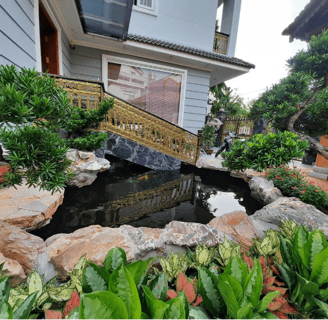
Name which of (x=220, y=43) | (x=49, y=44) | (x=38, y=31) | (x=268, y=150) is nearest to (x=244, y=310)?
(x=268, y=150)

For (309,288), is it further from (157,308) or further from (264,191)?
(264,191)

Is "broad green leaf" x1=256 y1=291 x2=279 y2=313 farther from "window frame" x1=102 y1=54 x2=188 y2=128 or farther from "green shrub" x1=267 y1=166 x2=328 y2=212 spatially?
"window frame" x1=102 y1=54 x2=188 y2=128

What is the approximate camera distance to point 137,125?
5785 mm

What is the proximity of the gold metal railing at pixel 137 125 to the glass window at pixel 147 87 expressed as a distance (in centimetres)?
171

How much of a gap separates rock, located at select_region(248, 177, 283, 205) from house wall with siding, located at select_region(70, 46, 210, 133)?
4.62 meters

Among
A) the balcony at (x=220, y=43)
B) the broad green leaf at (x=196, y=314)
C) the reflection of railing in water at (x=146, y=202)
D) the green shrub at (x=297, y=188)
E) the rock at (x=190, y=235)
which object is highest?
the balcony at (x=220, y=43)

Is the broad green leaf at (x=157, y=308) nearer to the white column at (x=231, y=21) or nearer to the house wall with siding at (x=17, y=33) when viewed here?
the house wall with siding at (x=17, y=33)

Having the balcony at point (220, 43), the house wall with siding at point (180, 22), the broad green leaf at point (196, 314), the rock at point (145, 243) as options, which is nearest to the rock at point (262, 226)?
the rock at point (145, 243)

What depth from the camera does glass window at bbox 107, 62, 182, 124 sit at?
7059mm

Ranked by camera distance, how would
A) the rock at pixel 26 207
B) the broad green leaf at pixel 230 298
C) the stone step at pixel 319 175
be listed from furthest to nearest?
the stone step at pixel 319 175, the rock at pixel 26 207, the broad green leaf at pixel 230 298

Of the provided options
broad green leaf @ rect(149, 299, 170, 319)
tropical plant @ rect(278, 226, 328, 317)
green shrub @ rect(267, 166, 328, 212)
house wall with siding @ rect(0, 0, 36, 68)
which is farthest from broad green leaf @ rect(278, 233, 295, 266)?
house wall with siding @ rect(0, 0, 36, 68)

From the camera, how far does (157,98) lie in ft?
25.3

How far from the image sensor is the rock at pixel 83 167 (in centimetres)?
388

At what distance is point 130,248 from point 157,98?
694cm
